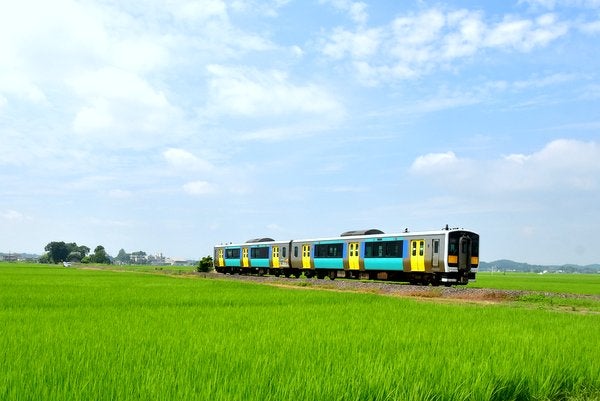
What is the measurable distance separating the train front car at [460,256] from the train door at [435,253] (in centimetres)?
51

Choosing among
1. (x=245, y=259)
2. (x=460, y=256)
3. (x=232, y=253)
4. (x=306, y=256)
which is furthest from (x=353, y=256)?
(x=232, y=253)

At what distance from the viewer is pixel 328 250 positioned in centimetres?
3728

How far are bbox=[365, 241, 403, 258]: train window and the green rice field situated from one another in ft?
56.7

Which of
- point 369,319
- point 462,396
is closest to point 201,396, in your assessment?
point 462,396

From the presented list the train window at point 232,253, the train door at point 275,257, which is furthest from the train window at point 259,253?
the train window at point 232,253

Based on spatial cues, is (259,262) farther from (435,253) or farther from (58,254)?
(58,254)

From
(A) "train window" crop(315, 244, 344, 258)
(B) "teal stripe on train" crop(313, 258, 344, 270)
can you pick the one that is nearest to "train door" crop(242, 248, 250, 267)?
(B) "teal stripe on train" crop(313, 258, 344, 270)

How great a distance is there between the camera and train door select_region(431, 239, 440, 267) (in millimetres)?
28062

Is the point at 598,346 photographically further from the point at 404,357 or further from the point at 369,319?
the point at 369,319

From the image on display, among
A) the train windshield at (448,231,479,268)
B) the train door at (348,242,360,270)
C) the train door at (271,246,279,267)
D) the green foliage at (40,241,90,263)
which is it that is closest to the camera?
the train windshield at (448,231,479,268)

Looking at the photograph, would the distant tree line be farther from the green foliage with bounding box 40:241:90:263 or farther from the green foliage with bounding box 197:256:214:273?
the green foliage with bounding box 197:256:214:273

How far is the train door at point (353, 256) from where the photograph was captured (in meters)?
33.9

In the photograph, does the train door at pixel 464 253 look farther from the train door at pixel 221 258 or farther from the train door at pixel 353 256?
the train door at pixel 221 258

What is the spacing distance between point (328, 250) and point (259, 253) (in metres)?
11.7
